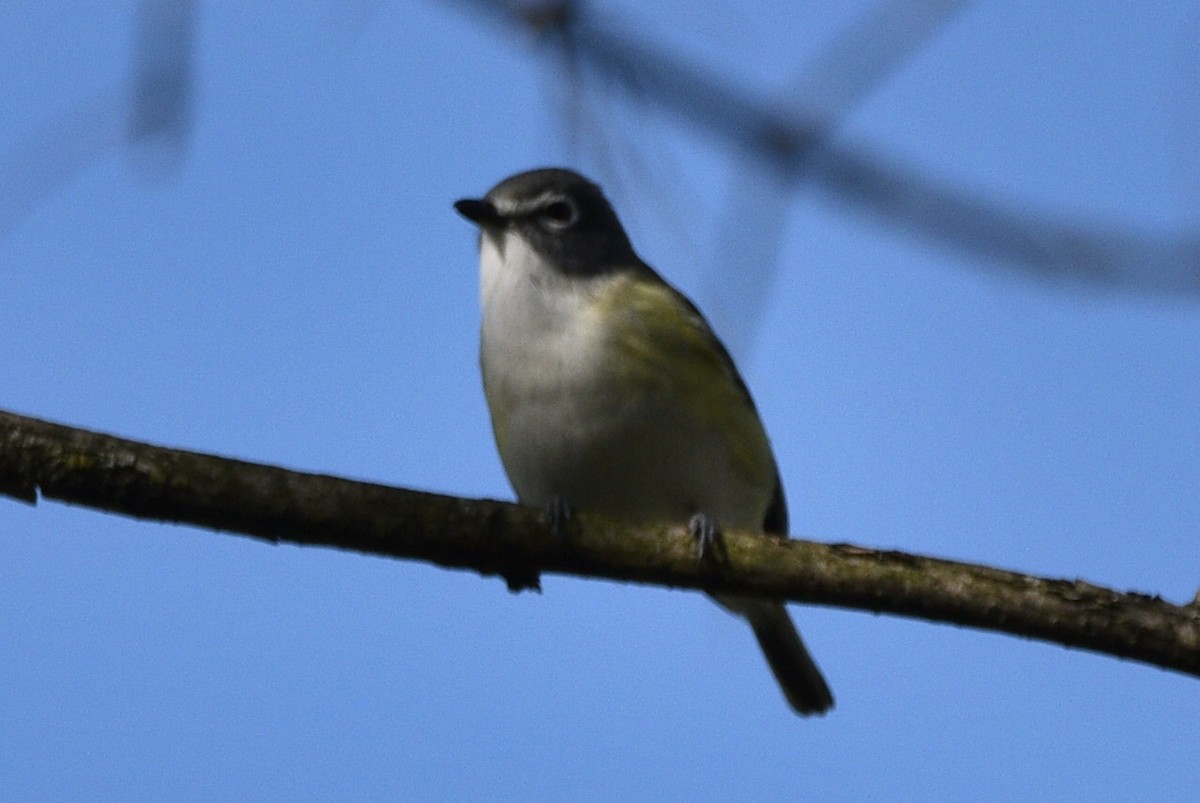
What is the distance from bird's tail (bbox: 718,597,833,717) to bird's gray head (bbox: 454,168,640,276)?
2.04 meters

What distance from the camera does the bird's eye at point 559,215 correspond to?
21.7 feet

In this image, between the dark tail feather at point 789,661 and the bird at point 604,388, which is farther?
the dark tail feather at point 789,661

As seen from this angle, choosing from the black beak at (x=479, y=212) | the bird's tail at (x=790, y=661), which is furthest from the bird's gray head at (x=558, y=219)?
the bird's tail at (x=790, y=661)

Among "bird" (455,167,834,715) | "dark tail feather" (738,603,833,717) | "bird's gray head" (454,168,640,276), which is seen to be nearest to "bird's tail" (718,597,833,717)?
"dark tail feather" (738,603,833,717)

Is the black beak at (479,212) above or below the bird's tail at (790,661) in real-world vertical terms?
above

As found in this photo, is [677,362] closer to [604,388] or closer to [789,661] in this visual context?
[604,388]

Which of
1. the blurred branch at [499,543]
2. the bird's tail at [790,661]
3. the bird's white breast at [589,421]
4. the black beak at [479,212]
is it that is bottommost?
the blurred branch at [499,543]

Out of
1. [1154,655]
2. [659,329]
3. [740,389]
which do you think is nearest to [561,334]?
[659,329]

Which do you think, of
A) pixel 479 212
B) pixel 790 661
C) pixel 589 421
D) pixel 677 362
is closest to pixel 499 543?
pixel 589 421

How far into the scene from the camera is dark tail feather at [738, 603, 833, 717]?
7.16 m

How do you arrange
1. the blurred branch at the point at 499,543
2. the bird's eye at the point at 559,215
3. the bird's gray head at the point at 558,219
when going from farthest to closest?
the bird's eye at the point at 559,215 → the bird's gray head at the point at 558,219 → the blurred branch at the point at 499,543

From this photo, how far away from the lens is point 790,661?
283 inches

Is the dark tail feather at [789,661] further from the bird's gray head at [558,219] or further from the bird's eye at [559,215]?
the bird's eye at [559,215]

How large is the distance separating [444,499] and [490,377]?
1819mm
